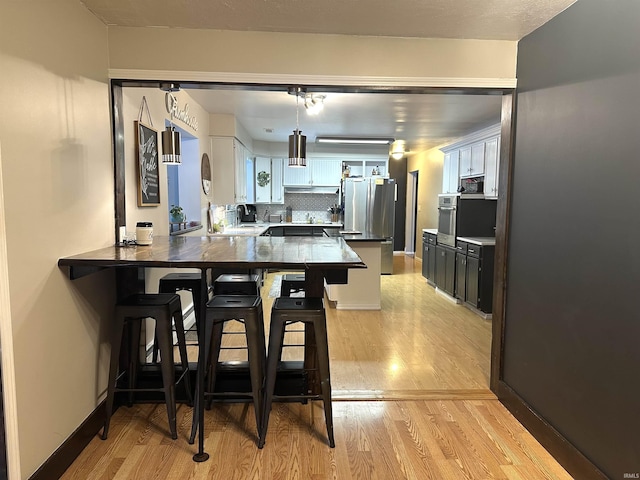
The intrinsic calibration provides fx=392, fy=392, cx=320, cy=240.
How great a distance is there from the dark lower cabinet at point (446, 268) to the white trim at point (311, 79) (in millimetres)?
3034

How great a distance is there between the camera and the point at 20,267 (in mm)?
1565

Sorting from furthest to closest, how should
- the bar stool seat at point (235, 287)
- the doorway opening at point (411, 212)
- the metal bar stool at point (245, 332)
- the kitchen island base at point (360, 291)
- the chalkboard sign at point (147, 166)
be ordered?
the doorway opening at point (411, 212) < the kitchen island base at point (360, 291) < the bar stool seat at point (235, 287) < the chalkboard sign at point (147, 166) < the metal bar stool at point (245, 332)

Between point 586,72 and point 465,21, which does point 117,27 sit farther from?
point 586,72

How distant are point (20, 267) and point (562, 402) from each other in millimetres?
2539

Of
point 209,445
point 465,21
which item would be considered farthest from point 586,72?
point 209,445

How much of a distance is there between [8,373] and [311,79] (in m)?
2.06

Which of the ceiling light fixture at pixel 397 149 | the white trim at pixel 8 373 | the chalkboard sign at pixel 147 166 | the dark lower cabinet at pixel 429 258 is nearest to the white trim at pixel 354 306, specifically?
the dark lower cabinet at pixel 429 258

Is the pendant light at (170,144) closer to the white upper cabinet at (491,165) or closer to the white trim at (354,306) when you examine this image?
the white trim at (354,306)

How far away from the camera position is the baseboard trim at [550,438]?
5.79 ft

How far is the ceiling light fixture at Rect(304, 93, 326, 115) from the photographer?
156 inches

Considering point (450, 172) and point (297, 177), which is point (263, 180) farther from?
point (450, 172)

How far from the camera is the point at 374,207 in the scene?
6629mm

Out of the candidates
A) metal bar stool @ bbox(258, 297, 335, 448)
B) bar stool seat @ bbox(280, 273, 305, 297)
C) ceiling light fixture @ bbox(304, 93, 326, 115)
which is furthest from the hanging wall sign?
metal bar stool @ bbox(258, 297, 335, 448)

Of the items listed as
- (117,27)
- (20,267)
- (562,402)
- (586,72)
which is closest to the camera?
(20,267)
